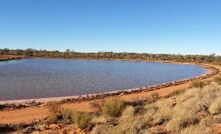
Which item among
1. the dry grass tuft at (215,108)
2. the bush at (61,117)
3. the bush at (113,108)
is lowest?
the bush at (61,117)

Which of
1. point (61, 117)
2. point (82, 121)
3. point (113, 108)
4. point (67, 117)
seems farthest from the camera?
point (113, 108)

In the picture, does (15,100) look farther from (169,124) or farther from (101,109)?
(169,124)

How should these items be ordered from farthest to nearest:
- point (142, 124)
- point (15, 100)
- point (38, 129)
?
point (15, 100) < point (38, 129) < point (142, 124)

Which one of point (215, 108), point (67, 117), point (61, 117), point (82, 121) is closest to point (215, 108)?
point (215, 108)

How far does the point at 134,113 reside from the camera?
13.9 meters

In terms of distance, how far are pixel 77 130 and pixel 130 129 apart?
2.53 m

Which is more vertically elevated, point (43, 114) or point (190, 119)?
point (190, 119)

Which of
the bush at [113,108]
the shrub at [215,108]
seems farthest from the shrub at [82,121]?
the shrub at [215,108]

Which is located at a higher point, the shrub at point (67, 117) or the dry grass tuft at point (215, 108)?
the dry grass tuft at point (215, 108)

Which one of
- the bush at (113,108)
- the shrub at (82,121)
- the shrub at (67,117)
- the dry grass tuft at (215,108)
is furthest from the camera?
Result: the bush at (113,108)

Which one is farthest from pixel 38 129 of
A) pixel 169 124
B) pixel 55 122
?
pixel 169 124

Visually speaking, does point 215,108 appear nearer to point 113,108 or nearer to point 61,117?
point 113,108

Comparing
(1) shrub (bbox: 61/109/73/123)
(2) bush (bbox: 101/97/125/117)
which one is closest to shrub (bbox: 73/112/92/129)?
(1) shrub (bbox: 61/109/73/123)

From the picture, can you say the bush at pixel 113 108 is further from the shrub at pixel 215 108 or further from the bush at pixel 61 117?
the shrub at pixel 215 108
